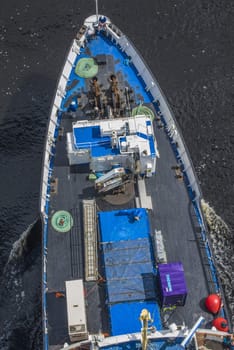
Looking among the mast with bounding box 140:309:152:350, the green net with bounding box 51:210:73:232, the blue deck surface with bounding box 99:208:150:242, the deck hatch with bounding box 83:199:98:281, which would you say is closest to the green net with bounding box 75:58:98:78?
the deck hatch with bounding box 83:199:98:281

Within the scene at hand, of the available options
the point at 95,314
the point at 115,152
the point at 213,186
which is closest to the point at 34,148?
the point at 115,152

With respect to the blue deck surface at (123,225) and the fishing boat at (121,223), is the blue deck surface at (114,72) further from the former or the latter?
the blue deck surface at (123,225)

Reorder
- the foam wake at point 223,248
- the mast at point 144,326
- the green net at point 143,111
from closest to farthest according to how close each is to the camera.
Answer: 1. the mast at point 144,326
2. the green net at point 143,111
3. the foam wake at point 223,248

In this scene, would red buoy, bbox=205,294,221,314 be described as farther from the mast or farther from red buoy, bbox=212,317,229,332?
the mast

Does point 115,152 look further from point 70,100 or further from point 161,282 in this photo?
point 161,282

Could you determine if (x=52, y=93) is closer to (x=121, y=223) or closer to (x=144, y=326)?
(x=121, y=223)

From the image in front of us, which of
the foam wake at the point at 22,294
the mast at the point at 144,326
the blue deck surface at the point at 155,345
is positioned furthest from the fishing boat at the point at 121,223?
the foam wake at the point at 22,294
